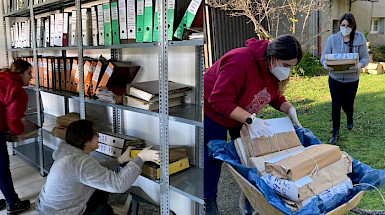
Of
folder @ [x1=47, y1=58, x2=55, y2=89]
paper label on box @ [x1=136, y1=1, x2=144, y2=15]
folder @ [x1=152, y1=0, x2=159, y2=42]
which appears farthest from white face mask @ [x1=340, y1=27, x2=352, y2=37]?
folder @ [x1=47, y1=58, x2=55, y2=89]

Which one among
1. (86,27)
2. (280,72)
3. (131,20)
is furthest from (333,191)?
(86,27)

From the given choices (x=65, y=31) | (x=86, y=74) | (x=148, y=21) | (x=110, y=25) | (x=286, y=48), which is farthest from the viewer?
(x=65, y=31)

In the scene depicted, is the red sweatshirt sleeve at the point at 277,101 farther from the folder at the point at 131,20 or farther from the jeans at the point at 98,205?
the jeans at the point at 98,205

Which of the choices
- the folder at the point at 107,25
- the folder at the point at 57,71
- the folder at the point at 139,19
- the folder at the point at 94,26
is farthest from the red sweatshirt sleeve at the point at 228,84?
the folder at the point at 57,71

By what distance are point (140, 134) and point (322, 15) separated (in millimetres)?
1407

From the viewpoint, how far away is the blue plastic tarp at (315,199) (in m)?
0.92

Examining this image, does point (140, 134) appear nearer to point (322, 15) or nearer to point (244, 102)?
point (244, 102)

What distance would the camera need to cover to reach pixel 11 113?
1.66m

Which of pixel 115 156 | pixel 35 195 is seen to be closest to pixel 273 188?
pixel 115 156

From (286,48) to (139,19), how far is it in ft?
2.76

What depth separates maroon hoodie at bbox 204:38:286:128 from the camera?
124cm

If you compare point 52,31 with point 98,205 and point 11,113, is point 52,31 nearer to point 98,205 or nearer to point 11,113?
point 11,113

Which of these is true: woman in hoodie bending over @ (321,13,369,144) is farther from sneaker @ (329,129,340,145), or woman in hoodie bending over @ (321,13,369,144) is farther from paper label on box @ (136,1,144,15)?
paper label on box @ (136,1,144,15)

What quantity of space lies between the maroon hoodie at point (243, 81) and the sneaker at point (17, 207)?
4.56ft
